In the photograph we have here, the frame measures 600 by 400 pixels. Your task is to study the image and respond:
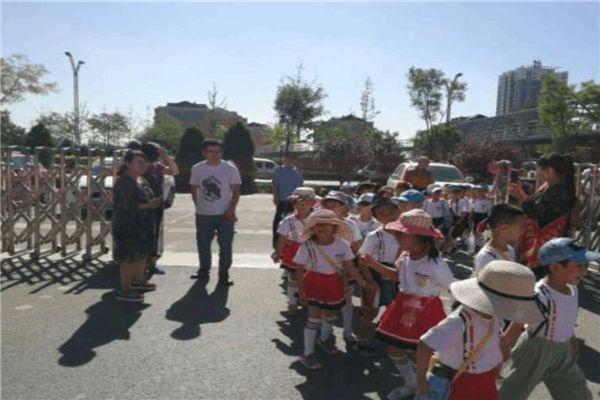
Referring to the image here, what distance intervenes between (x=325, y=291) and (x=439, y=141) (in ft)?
119

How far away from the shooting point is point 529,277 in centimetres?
226

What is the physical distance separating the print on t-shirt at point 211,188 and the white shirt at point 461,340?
4.96 m

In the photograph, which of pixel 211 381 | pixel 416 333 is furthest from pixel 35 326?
pixel 416 333

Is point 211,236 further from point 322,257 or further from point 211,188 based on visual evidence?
point 322,257

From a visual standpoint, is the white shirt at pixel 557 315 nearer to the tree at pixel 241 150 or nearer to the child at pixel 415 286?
the child at pixel 415 286

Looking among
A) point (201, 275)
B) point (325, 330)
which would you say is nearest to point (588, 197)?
point (325, 330)

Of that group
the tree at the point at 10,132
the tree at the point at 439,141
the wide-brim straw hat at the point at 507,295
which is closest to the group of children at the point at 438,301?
the wide-brim straw hat at the point at 507,295

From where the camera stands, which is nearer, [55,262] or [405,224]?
[405,224]

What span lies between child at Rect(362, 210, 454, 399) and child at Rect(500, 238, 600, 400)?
561 mm

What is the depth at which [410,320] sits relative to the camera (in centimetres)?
324

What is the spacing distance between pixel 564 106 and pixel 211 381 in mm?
37855

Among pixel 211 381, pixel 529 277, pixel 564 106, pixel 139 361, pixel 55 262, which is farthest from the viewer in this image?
pixel 564 106

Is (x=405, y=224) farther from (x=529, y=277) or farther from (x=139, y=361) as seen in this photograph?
(x=139, y=361)

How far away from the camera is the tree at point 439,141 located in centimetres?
3741
